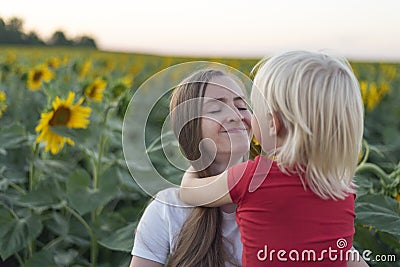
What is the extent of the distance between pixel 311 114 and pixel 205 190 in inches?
9.5

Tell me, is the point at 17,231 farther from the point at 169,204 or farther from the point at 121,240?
the point at 169,204

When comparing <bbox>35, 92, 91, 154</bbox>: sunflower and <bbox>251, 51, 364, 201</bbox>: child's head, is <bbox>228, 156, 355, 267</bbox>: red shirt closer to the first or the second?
<bbox>251, 51, 364, 201</bbox>: child's head

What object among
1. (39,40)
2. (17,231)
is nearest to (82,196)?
(17,231)

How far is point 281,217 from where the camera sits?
3.99ft

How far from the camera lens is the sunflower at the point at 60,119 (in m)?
2.36

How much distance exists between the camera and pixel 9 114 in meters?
3.75

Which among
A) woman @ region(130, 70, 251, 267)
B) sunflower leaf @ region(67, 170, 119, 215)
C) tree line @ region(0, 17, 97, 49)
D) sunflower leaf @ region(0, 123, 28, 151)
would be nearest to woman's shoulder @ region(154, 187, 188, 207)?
woman @ region(130, 70, 251, 267)

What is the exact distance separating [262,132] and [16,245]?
1.13 metres

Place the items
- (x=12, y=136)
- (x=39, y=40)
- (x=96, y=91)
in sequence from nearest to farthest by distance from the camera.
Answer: (x=12, y=136) → (x=96, y=91) → (x=39, y=40)

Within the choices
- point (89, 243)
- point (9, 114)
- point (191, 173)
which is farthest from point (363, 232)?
point (9, 114)

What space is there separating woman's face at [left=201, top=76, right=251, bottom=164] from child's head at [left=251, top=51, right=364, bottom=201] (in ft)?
0.17

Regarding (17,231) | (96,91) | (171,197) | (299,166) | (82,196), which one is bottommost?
(17,231)

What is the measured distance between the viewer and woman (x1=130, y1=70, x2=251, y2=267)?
127 cm

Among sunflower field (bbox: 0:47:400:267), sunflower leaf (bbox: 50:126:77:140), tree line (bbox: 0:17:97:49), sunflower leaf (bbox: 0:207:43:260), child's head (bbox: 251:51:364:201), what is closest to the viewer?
child's head (bbox: 251:51:364:201)
